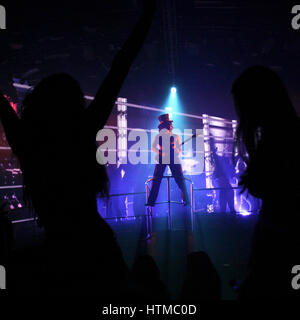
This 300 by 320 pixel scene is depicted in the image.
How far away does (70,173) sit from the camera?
0.84m

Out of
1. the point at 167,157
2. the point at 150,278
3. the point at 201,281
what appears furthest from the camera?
the point at 167,157

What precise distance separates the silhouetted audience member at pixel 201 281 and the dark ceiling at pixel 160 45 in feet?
19.1

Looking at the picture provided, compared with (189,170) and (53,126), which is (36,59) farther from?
(53,126)

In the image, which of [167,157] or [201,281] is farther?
[167,157]

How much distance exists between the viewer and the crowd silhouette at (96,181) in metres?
0.76

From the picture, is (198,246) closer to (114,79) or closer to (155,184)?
(155,184)

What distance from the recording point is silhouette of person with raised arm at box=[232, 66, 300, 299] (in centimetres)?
85

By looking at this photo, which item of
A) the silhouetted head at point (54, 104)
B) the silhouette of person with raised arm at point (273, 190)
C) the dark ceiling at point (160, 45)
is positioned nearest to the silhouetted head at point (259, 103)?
the silhouette of person with raised arm at point (273, 190)

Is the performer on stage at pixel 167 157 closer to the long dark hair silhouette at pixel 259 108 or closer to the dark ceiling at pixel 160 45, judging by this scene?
the dark ceiling at pixel 160 45

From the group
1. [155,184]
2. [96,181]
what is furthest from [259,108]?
[155,184]

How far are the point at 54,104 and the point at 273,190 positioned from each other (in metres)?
0.89

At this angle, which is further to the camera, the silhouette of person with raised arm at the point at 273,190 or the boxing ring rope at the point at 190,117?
the boxing ring rope at the point at 190,117

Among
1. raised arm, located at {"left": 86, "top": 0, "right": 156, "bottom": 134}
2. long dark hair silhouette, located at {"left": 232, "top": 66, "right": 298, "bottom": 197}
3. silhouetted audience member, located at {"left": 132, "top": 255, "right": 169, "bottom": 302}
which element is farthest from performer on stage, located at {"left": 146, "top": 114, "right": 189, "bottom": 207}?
raised arm, located at {"left": 86, "top": 0, "right": 156, "bottom": 134}

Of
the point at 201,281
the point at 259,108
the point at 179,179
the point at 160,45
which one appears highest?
the point at 160,45
